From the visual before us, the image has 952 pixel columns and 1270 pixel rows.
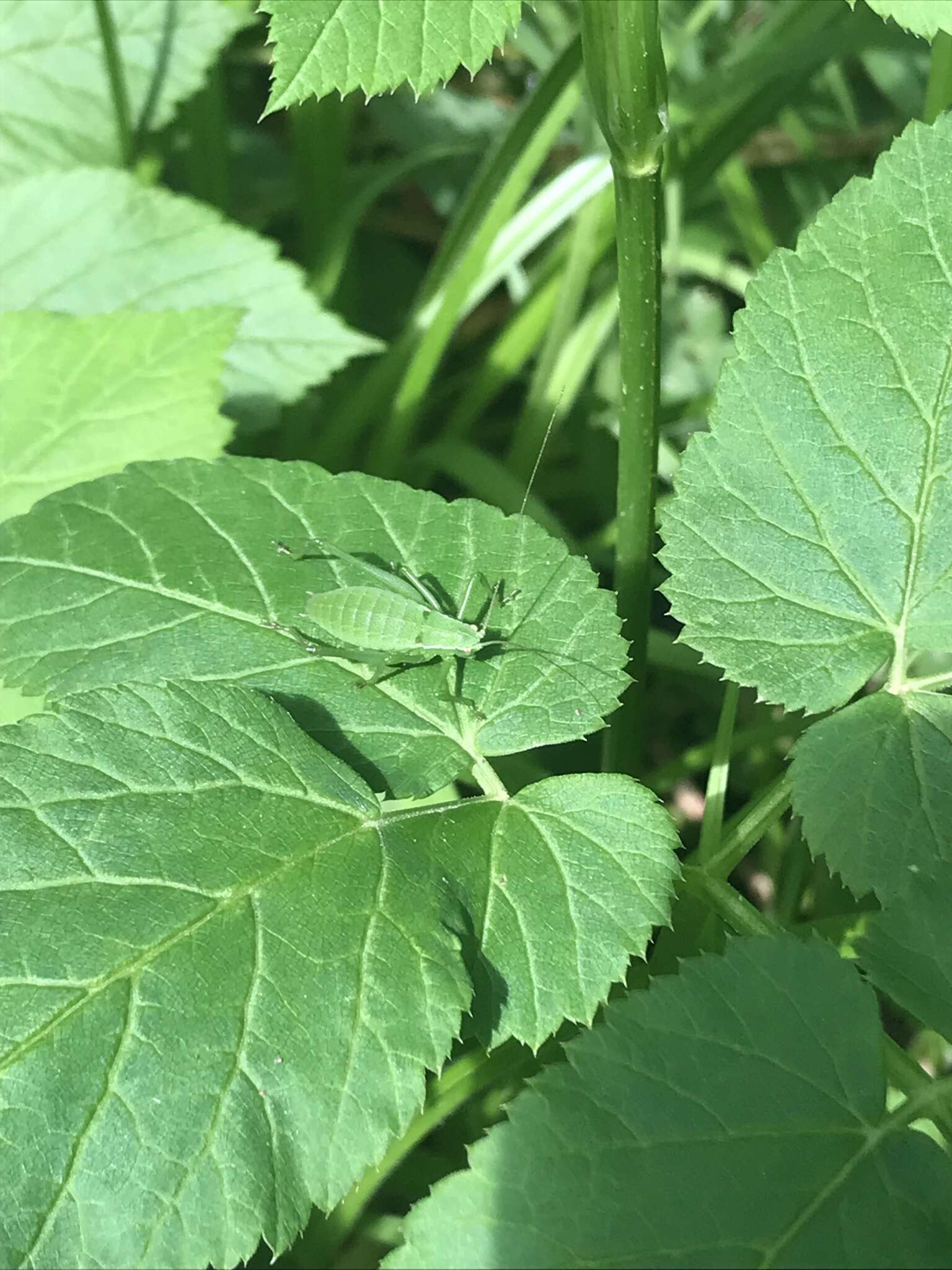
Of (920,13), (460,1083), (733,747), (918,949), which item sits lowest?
(460,1083)

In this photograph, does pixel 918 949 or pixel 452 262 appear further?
pixel 452 262

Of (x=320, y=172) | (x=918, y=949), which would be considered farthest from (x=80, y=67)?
(x=918, y=949)

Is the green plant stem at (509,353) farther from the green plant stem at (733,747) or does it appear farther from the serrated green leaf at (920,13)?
the serrated green leaf at (920,13)

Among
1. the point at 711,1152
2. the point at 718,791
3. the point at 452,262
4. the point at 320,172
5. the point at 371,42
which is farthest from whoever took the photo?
the point at 320,172

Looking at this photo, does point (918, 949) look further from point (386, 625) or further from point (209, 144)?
point (209, 144)

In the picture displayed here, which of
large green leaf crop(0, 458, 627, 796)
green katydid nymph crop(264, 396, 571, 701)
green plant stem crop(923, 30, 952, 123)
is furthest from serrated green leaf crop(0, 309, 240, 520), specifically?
green plant stem crop(923, 30, 952, 123)

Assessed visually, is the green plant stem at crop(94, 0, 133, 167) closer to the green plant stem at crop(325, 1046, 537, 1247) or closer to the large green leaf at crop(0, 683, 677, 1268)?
the large green leaf at crop(0, 683, 677, 1268)
